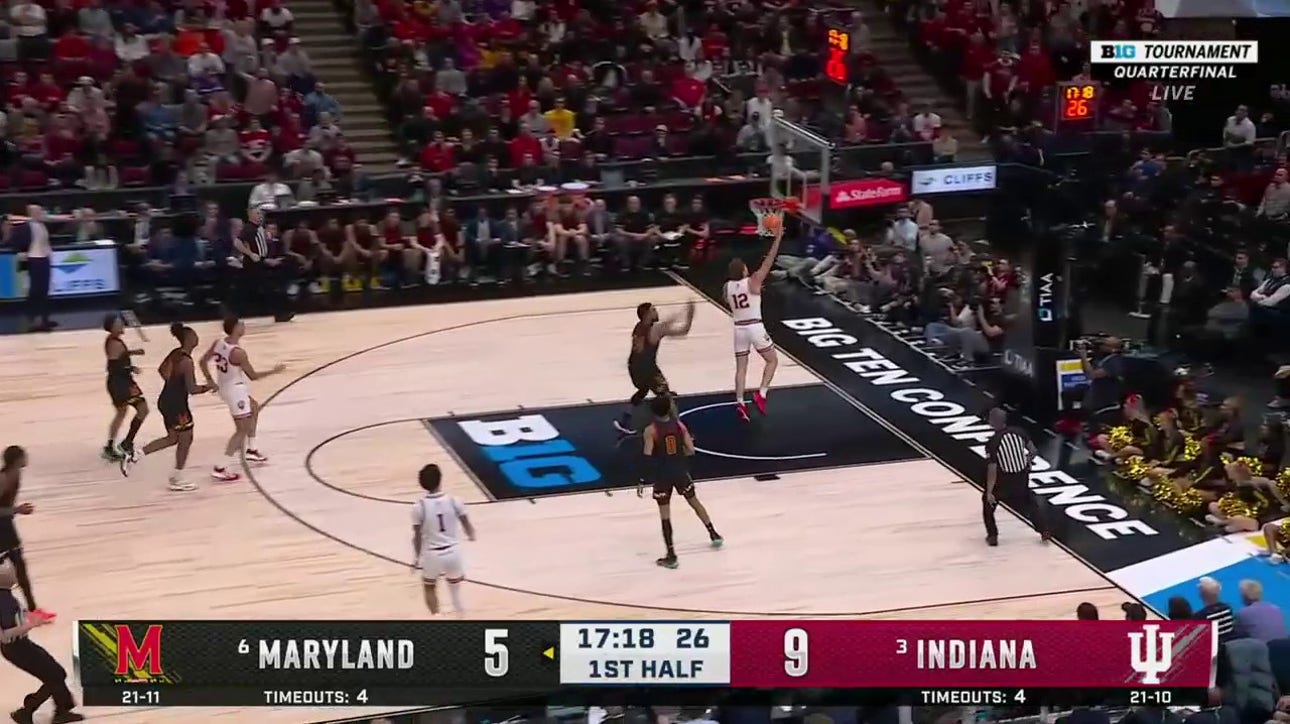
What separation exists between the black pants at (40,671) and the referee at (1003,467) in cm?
815

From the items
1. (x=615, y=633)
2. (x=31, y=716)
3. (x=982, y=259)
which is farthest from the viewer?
(x=982, y=259)

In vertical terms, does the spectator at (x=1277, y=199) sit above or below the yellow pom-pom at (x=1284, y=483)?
above

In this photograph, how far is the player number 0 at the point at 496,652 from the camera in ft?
40.7

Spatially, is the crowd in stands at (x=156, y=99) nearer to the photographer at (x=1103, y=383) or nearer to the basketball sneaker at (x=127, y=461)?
the basketball sneaker at (x=127, y=461)

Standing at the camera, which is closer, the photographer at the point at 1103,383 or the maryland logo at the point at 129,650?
the maryland logo at the point at 129,650

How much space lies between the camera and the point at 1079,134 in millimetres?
29438

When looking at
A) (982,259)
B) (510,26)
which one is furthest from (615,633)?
(510,26)

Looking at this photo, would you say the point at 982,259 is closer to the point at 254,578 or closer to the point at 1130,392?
the point at 1130,392

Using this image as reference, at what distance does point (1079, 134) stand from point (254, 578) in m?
17.7

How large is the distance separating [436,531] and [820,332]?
10.1m

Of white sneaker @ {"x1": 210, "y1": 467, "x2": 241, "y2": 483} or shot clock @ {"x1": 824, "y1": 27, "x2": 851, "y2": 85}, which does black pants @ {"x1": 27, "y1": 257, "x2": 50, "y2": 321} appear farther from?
shot clock @ {"x1": 824, "y1": 27, "x2": 851, "y2": 85}

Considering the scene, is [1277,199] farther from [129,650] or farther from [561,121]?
[129,650]

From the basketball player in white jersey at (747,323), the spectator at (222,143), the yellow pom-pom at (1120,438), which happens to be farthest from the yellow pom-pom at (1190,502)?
the spectator at (222,143)

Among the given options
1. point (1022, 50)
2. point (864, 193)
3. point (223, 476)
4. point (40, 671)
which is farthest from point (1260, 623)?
point (1022, 50)
